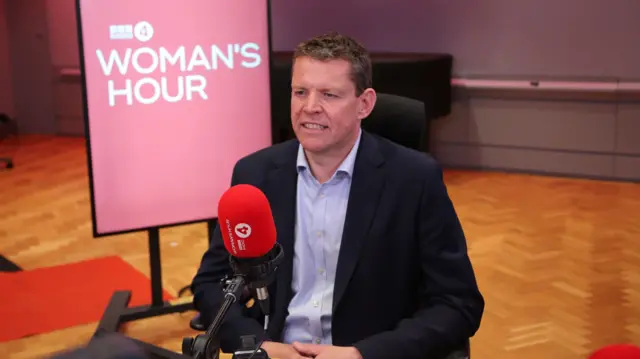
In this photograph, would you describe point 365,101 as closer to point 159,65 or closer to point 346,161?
point 346,161

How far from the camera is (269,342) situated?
1.90m

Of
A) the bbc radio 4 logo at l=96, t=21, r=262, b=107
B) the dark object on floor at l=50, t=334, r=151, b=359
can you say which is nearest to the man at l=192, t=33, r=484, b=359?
the dark object on floor at l=50, t=334, r=151, b=359

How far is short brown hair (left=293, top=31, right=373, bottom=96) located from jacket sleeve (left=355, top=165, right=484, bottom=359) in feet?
1.00

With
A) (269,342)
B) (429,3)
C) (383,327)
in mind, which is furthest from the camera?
(429,3)

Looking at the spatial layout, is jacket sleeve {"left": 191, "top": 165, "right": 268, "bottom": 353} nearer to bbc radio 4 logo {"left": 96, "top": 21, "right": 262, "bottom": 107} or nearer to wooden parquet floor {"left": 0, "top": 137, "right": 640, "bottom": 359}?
wooden parquet floor {"left": 0, "top": 137, "right": 640, "bottom": 359}

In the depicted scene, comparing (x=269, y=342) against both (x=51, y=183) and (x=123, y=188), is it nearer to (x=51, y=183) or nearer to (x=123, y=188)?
(x=123, y=188)

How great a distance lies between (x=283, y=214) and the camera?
2.04 m

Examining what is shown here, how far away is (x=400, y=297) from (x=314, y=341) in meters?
0.25

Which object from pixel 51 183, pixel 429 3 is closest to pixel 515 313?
pixel 429 3

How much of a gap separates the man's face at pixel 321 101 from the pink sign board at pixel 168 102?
1.61m

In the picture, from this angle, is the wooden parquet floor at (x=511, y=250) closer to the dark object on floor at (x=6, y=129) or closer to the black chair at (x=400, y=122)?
the black chair at (x=400, y=122)

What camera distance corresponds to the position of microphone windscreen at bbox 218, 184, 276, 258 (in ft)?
4.14

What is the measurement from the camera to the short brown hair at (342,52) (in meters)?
1.93

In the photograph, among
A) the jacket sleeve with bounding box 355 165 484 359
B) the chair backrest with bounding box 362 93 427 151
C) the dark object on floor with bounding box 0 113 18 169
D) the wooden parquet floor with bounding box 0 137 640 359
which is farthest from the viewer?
the dark object on floor with bounding box 0 113 18 169
